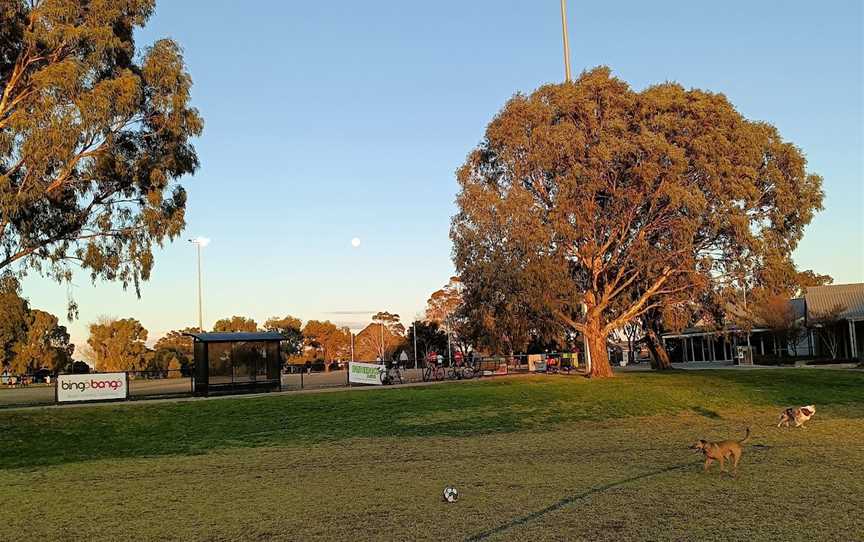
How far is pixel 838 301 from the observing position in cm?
5184

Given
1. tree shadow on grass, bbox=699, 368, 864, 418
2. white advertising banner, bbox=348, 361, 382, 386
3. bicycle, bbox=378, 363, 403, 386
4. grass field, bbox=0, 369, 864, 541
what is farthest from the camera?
bicycle, bbox=378, 363, 403, 386

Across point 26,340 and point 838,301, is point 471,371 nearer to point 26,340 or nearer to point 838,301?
point 838,301

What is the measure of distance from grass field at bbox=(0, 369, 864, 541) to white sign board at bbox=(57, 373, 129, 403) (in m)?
2.96

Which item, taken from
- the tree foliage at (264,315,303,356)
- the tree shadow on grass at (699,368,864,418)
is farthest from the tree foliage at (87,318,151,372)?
the tree shadow on grass at (699,368,864,418)

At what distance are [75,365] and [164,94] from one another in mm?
57459

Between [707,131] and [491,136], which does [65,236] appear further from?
[707,131]

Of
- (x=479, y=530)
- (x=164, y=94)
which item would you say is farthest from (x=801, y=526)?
(x=164, y=94)

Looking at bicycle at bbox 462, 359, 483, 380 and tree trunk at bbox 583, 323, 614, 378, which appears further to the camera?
bicycle at bbox 462, 359, 483, 380

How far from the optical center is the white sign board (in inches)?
997

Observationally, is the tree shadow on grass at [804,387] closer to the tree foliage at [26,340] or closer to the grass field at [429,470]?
the grass field at [429,470]

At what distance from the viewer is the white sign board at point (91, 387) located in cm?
2531

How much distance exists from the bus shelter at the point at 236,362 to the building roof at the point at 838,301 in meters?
35.9

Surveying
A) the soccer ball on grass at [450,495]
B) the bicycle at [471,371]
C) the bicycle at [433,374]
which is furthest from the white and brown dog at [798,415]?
the bicycle at [433,374]

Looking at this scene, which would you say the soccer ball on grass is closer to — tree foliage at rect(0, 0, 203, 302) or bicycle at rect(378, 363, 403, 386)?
tree foliage at rect(0, 0, 203, 302)
